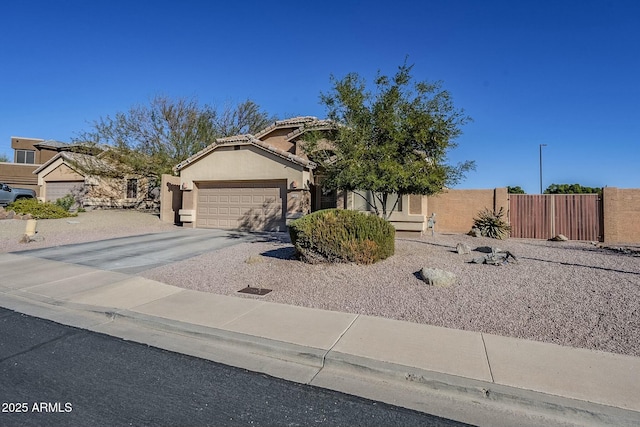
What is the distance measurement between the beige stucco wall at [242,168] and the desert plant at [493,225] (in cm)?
776

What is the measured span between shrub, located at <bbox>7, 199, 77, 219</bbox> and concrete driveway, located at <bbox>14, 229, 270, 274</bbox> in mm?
7434

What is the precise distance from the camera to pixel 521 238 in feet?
A: 51.0

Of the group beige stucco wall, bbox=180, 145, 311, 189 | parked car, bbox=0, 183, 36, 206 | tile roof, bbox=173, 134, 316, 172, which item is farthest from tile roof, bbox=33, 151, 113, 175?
beige stucco wall, bbox=180, 145, 311, 189

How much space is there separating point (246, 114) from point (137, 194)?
38.9 feet

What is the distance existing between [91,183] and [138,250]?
53.2ft

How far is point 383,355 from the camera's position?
428 centimetres

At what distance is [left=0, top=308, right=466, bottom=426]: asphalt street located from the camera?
3146 millimetres

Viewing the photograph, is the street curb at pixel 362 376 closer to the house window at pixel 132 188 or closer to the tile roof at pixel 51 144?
the house window at pixel 132 188

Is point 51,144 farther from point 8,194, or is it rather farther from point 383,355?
point 383,355

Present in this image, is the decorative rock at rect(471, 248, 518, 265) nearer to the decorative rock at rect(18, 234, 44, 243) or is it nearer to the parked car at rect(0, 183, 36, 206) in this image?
the decorative rock at rect(18, 234, 44, 243)

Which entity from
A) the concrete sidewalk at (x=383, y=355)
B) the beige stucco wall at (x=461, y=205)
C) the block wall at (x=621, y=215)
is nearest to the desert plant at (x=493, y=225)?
the beige stucco wall at (x=461, y=205)

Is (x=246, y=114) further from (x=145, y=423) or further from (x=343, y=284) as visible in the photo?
(x=145, y=423)

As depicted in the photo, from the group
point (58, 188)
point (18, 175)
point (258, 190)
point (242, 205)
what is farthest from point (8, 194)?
point (258, 190)

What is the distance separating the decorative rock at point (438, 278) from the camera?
6844mm
